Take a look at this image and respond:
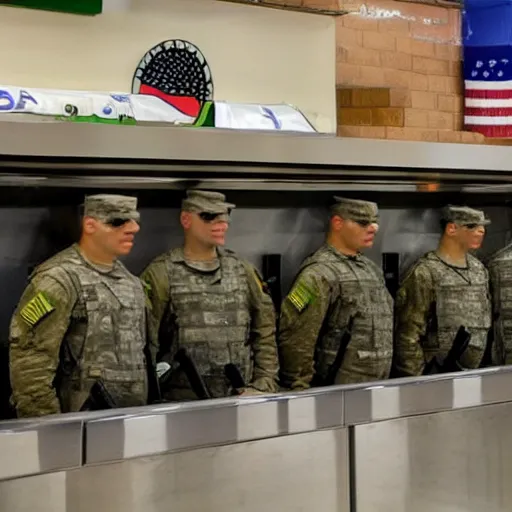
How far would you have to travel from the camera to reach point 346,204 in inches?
46.1

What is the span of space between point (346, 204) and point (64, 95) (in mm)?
410

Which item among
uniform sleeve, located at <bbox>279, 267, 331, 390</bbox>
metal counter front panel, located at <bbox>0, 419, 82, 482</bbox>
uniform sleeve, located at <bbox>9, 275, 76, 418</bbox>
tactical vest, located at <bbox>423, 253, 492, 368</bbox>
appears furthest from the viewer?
tactical vest, located at <bbox>423, 253, 492, 368</bbox>

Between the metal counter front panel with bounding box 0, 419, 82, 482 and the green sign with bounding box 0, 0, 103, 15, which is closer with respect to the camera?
the metal counter front panel with bounding box 0, 419, 82, 482

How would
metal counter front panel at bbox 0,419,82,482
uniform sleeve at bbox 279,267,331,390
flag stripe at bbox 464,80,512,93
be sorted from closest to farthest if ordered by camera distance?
metal counter front panel at bbox 0,419,82,482 < uniform sleeve at bbox 279,267,331,390 < flag stripe at bbox 464,80,512,93

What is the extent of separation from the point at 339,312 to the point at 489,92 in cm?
45

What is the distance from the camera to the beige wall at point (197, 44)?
98 centimetres

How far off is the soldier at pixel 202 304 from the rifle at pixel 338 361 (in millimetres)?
99

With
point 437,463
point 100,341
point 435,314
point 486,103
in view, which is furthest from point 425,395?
point 486,103

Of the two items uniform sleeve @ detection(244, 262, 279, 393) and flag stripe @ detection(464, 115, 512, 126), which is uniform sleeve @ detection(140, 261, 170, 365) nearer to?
uniform sleeve @ detection(244, 262, 279, 393)

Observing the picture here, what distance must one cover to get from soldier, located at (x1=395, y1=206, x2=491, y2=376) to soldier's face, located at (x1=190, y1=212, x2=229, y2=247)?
0.33m

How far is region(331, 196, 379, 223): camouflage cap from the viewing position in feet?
3.82

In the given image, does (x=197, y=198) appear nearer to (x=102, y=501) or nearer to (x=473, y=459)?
(x=102, y=501)

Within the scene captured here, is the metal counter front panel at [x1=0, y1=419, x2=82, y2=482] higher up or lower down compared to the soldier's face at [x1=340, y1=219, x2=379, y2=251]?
lower down

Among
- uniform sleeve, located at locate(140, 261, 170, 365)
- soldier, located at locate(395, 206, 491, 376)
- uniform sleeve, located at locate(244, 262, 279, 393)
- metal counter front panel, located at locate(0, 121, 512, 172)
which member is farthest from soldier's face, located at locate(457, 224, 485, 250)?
uniform sleeve, located at locate(140, 261, 170, 365)
